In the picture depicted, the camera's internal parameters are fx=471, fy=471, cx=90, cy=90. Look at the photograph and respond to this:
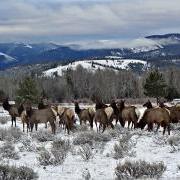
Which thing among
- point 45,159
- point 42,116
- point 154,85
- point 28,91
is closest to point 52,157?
point 45,159

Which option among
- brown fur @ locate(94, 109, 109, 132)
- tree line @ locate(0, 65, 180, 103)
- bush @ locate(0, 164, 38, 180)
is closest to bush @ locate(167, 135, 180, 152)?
bush @ locate(0, 164, 38, 180)

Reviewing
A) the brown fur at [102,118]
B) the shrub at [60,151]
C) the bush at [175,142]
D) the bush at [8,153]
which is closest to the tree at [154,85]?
the brown fur at [102,118]

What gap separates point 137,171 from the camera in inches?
436

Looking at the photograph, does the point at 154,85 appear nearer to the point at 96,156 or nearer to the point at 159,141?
the point at 159,141

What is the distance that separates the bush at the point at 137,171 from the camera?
11.0 metres

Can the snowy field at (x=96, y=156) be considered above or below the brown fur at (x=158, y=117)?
below

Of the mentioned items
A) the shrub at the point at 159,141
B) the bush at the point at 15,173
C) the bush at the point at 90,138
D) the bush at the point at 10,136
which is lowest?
the bush at the point at 10,136

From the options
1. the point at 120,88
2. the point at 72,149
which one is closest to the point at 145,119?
the point at 72,149

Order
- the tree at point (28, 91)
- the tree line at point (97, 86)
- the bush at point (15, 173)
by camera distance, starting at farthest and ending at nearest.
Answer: the tree line at point (97, 86) < the tree at point (28, 91) < the bush at point (15, 173)

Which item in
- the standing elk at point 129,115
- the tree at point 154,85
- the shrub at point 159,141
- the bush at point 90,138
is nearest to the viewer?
the shrub at point 159,141

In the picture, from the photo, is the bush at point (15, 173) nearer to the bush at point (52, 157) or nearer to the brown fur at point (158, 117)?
the bush at point (52, 157)

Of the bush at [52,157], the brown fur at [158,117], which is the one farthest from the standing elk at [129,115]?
the bush at [52,157]

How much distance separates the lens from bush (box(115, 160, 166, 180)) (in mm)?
10953

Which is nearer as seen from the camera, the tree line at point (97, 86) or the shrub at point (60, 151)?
the shrub at point (60, 151)
